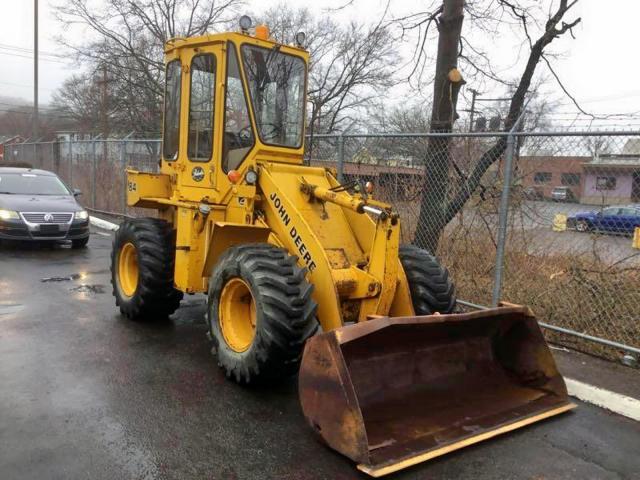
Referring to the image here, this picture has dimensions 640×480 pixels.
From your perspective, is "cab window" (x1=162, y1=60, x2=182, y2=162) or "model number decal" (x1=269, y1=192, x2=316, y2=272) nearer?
"model number decal" (x1=269, y1=192, x2=316, y2=272)

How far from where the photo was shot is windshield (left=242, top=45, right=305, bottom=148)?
5.17 meters

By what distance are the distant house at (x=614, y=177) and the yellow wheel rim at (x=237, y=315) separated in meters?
3.61

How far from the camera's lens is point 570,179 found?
19.0 ft

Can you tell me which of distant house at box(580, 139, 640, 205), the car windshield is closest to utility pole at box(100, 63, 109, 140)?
the car windshield

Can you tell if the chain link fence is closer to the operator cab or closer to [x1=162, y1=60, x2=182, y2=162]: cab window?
the operator cab

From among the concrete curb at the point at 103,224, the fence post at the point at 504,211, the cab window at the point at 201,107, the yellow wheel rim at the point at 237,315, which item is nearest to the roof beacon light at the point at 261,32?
the cab window at the point at 201,107

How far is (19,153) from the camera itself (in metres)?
25.2

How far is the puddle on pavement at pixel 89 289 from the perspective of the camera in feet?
24.5

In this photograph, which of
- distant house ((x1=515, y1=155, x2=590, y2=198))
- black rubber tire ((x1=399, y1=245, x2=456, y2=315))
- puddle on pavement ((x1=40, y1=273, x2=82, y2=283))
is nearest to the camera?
black rubber tire ((x1=399, y1=245, x2=456, y2=315))

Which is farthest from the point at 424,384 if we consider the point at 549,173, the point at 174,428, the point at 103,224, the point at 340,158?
the point at 103,224

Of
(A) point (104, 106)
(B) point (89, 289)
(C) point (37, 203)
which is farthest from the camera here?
(A) point (104, 106)

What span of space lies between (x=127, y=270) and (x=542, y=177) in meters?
4.87

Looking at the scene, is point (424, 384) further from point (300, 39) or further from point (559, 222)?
point (300, 39)

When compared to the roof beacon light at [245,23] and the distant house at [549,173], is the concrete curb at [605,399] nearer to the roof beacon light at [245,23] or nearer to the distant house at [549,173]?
the distant house at [549,173]
